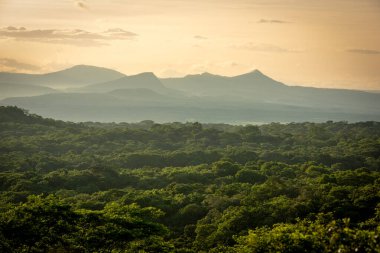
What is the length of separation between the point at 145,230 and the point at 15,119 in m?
91.9

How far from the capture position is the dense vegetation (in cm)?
2259

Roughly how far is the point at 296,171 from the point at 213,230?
23.1 meters

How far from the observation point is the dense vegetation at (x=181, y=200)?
22.6 m

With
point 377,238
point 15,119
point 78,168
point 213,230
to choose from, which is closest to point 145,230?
point 213,230

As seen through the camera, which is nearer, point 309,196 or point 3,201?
point 309,196

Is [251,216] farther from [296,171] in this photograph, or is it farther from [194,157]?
[194,157]

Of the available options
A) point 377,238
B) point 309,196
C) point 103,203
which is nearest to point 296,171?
point 309,196

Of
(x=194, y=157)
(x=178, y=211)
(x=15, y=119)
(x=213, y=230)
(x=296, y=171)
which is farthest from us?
(x=15, y=119)

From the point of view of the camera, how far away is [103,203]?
37.7 meters

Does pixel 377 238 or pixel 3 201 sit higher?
pixel 377 238

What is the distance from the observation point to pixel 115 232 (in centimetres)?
2412

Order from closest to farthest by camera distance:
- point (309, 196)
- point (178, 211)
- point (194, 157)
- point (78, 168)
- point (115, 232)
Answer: point (115, 232) < point (309, 196) < point (178, 211) < point (78, 168) < point (194, 157)

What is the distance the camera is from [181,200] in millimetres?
38969

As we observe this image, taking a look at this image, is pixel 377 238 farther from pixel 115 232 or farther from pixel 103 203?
pixel 103 203
